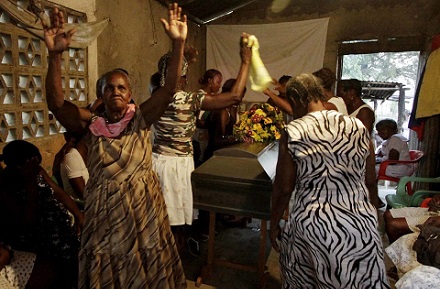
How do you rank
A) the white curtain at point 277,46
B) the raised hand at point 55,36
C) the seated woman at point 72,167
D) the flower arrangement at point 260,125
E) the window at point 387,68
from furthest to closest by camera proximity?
1. the white curtain at point 277,46
2. the window at point 387,68
3. the flower arrangement at point 260,125
4. the seated woman at point 72,167
5. the raised hand at point 55,36

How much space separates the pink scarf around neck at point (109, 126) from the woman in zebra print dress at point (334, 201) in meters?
0.84

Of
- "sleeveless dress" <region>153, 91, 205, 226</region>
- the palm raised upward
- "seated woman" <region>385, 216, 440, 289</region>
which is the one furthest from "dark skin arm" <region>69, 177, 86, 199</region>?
"seated woman" <region>385, 216, 440, 289</region>

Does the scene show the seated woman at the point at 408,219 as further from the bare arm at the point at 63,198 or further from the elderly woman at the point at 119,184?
the bare arm at the point at 63,198

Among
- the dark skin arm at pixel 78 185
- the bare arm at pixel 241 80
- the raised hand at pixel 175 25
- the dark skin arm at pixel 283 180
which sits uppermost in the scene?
the raised hand at pixel 175 25

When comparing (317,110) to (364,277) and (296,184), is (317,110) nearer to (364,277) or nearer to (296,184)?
(296,184)

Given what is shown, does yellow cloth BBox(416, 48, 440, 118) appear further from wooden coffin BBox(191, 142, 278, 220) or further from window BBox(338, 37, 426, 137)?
wooden coffin BBox(191, 142, 278, 220)

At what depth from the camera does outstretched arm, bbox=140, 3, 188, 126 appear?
5.13 feet

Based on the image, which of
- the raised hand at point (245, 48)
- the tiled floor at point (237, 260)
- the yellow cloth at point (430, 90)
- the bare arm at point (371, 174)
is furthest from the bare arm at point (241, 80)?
the yellow cloth at point (430, 90)

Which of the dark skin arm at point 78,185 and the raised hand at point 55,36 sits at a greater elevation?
the raised hand at point 55,36

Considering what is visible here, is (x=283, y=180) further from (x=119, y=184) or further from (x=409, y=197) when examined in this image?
(x=409, y=197)

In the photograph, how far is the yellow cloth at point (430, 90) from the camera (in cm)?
363

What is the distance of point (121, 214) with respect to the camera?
1.69m

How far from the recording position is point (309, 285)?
1695 millimetres

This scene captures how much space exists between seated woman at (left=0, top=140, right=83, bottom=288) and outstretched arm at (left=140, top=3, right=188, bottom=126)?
0.98m
